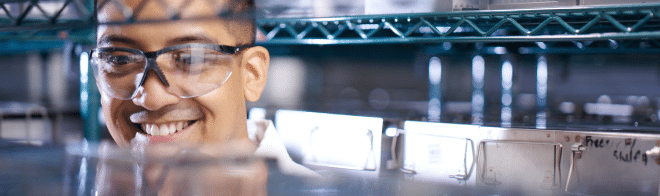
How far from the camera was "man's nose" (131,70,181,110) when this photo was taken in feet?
3.53

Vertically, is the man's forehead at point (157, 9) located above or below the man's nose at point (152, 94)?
above

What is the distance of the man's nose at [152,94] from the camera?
42.4 inches

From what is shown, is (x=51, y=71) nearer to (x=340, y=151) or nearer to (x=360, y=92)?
(x=360, y=92)

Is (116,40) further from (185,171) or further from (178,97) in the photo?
(185,171)

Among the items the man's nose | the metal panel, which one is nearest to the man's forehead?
the man's nose

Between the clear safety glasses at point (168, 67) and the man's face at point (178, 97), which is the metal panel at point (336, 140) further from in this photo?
the clear safety glasses at point (168, 67)

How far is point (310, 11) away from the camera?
1.71 meters

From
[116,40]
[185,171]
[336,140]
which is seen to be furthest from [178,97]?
[336,140]

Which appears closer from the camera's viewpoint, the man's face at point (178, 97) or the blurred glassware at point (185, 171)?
the man's face at point (178, 97)

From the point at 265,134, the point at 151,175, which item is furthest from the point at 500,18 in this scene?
the point at 151,175

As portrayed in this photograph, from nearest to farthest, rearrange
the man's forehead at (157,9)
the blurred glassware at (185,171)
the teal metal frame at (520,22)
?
the man's forehead at (157,9) < the blurred glassware at (185,171) < the teal metal frame at (520,22)

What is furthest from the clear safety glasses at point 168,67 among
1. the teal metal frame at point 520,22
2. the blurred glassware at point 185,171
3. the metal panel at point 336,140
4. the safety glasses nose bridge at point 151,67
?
the teal metal frame at point 520,22

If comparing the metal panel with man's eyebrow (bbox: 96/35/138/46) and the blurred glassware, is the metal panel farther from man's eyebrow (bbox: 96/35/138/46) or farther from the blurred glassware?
man's eyebrow (bbox: 96/35/138/46)

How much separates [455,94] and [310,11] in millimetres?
2828
